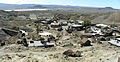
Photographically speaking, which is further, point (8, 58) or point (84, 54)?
point (84, 54)

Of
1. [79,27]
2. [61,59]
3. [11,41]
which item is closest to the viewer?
[61,59]

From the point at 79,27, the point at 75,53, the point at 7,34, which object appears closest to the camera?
the point at 75,53

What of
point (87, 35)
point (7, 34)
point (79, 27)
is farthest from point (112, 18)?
point (7, 34)

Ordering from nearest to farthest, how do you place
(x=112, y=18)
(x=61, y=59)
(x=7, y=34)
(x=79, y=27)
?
(x=61, y=59)
(x=7, y=34)
(x=79, y=27)
(x=112, y=18)

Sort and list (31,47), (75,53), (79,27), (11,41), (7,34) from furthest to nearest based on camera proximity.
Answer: (79,27) < (7,34) < (11,41) < (31,47) < (75,53)

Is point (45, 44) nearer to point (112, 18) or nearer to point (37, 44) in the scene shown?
point (37, 44)

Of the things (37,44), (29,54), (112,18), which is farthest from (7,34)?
(112,18)

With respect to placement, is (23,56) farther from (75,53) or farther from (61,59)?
(75,53)

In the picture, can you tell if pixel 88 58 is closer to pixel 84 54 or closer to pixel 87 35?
pixel 84 54
